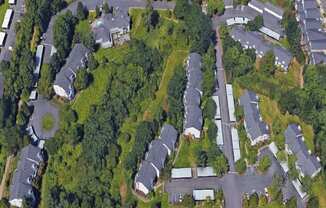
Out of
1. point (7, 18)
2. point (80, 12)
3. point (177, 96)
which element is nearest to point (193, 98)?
point (177, 96)

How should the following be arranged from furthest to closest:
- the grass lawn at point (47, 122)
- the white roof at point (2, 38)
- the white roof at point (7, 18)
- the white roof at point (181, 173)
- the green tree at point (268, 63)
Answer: the white roof at point (7, 18) → the white roof at point (2, 38) → the green tree at point (268, 63) → the grass lawn at point (47, 122) → the white roof at point (181, 173)

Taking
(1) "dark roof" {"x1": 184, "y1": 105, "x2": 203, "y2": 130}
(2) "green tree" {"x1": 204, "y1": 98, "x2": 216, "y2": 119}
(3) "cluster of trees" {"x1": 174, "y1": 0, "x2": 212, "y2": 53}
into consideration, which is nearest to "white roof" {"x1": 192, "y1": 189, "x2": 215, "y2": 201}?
(1) "dark roof" {"x1": 184, "y1": 105, "x2": 203, "y2": 130}

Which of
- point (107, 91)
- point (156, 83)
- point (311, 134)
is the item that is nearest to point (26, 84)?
point (107, 91)

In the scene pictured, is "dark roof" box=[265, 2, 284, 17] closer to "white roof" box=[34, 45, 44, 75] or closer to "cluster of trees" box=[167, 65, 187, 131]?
"cluster of trees" box=[167, 65, 187, 131]

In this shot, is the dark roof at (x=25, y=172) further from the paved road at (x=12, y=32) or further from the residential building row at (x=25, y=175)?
the paved road at (x=12, y=32)

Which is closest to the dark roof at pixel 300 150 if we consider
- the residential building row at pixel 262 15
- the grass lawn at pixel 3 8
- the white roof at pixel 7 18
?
the residential building row at pixel 262 15

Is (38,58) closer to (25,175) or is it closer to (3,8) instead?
(3,8)
